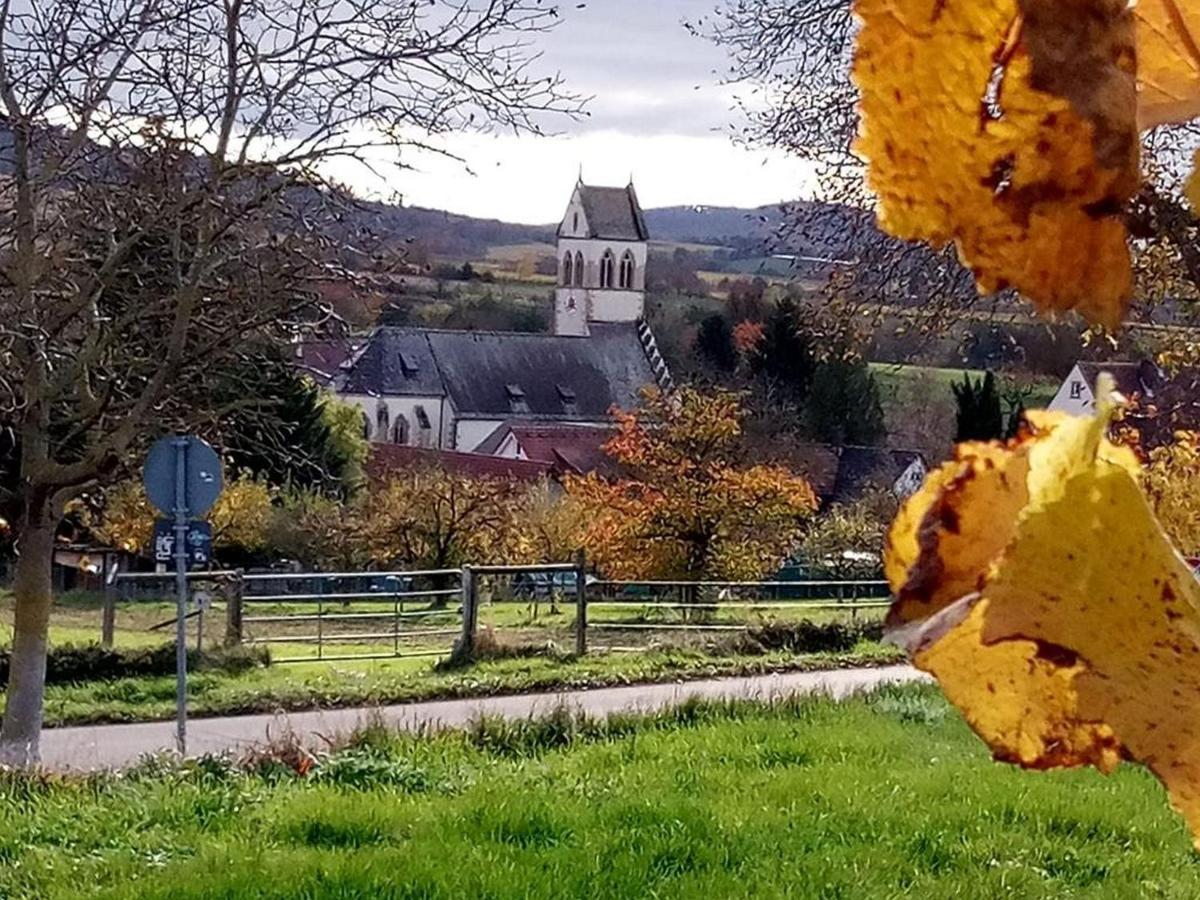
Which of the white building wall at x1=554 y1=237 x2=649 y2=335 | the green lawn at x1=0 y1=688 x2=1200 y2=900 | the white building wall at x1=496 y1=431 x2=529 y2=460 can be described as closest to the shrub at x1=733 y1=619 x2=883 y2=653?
the green lawn at x1=0 y1=688 x2=1200 y2=900

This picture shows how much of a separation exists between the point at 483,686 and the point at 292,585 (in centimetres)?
1161

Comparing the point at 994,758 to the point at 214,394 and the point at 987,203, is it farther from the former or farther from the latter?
the point at 214,394

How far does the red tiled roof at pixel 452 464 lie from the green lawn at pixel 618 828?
2448cm

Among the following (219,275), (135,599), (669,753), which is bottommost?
(135,599)

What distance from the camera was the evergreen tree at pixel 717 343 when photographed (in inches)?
1652

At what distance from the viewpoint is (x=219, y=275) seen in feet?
34.9

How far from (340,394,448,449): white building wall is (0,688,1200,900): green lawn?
145 ft

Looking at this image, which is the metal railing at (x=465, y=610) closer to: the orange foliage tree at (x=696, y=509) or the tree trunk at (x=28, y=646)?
the orange foliage tree at (x=696, y=509)

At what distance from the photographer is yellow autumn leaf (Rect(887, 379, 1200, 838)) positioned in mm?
337

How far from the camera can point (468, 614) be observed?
16359mm

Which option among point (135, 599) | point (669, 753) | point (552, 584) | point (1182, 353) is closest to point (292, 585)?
point (135, 599)

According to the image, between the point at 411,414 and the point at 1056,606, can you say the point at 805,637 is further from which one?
the point at 411,414

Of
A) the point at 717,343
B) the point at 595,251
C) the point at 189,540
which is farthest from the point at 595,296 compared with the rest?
the point at 189,540

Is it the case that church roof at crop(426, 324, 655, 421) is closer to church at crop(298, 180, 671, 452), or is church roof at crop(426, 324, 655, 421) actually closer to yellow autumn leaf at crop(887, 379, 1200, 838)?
church at crop(298, 180, 671, 452)
